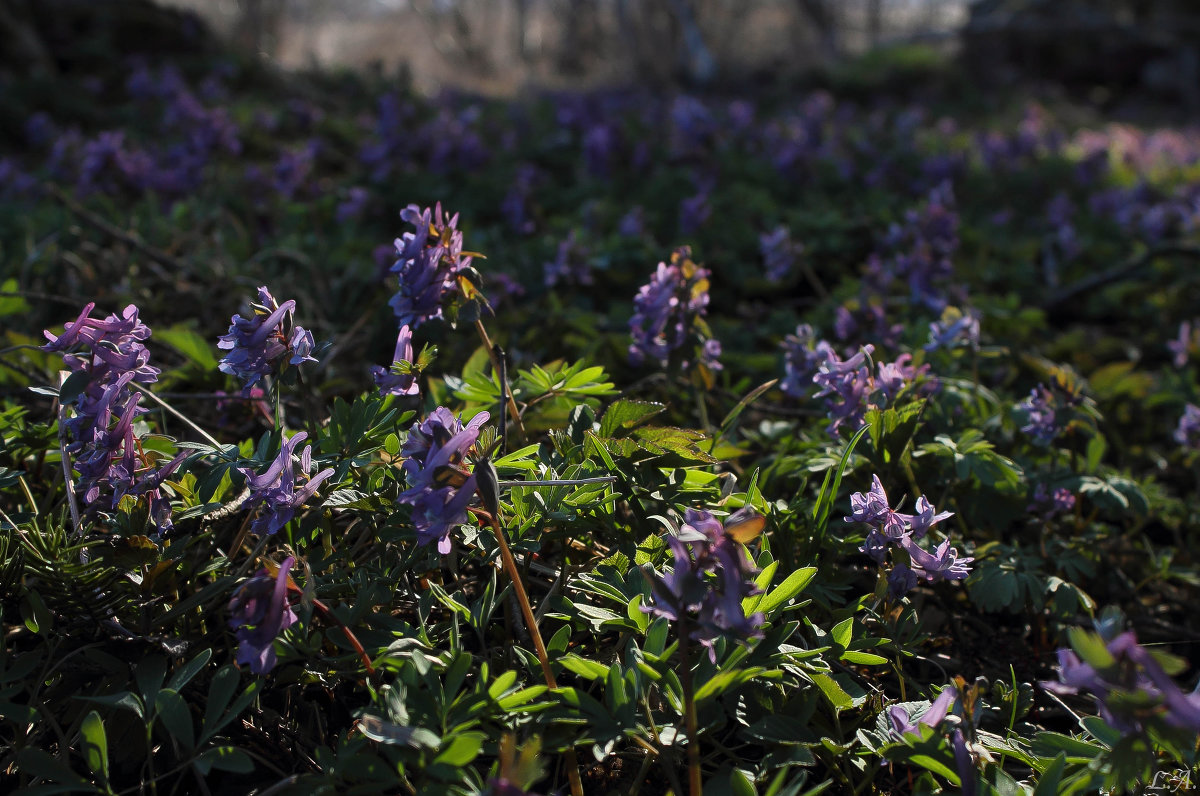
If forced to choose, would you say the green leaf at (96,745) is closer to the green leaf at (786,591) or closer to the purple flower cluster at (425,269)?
the purple flower cluster at (425,269)

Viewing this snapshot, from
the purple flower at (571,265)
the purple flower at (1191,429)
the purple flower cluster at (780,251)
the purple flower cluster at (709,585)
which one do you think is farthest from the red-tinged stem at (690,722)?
the purple flower cluster at (780,251)

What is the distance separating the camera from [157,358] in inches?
115

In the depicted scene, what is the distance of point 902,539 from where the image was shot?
166 centimetres

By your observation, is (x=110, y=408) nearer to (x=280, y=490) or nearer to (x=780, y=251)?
(x=280, y=490)

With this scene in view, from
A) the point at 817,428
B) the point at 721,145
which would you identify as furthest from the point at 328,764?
the point at 721,145

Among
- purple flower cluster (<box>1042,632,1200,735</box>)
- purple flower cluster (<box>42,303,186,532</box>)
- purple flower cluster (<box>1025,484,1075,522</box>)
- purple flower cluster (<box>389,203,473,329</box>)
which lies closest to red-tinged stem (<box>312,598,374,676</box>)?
purple flower cluster (<box>42,303,186,532</box>)

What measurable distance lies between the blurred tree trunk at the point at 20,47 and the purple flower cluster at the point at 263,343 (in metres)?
7.53

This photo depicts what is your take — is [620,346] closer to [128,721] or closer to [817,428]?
[817,428]

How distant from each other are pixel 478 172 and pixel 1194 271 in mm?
4068

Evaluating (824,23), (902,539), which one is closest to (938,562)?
(902,539)

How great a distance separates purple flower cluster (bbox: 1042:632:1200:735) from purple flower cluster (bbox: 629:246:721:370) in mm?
1358

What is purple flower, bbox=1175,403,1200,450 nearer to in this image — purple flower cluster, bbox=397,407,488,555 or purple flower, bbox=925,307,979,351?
purple flower, bbox=925,307,979,351

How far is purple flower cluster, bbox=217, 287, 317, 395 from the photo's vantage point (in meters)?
1.64

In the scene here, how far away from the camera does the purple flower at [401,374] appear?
1.79m
